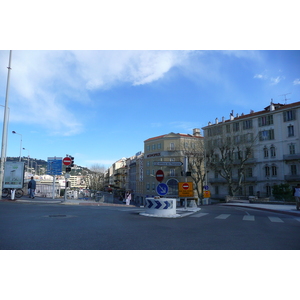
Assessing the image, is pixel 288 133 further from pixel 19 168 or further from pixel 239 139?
pixel 19 168

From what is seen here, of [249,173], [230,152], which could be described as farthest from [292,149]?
[230,152]

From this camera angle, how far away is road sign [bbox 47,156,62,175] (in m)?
28.1

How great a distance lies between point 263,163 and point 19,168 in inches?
1682

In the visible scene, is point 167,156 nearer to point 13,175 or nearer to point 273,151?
point 273,151

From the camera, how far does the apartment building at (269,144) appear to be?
4569cm

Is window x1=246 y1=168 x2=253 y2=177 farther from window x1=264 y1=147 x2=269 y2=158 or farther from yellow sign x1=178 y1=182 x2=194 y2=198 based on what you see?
yellow sign x1=178 y1=182 x2=194 y2=198

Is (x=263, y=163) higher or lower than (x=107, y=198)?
higher

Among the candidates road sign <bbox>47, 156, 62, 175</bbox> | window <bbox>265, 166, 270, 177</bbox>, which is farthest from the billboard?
window <bbox>265, 166, 270, 177</bbox>

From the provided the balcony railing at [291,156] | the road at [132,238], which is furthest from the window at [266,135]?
the road at [132,238]

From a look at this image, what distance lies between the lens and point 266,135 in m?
49.8

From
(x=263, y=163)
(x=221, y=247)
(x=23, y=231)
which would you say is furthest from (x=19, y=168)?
(x=263, y=163)

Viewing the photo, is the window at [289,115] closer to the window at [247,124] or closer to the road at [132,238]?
the window at [247,124]
